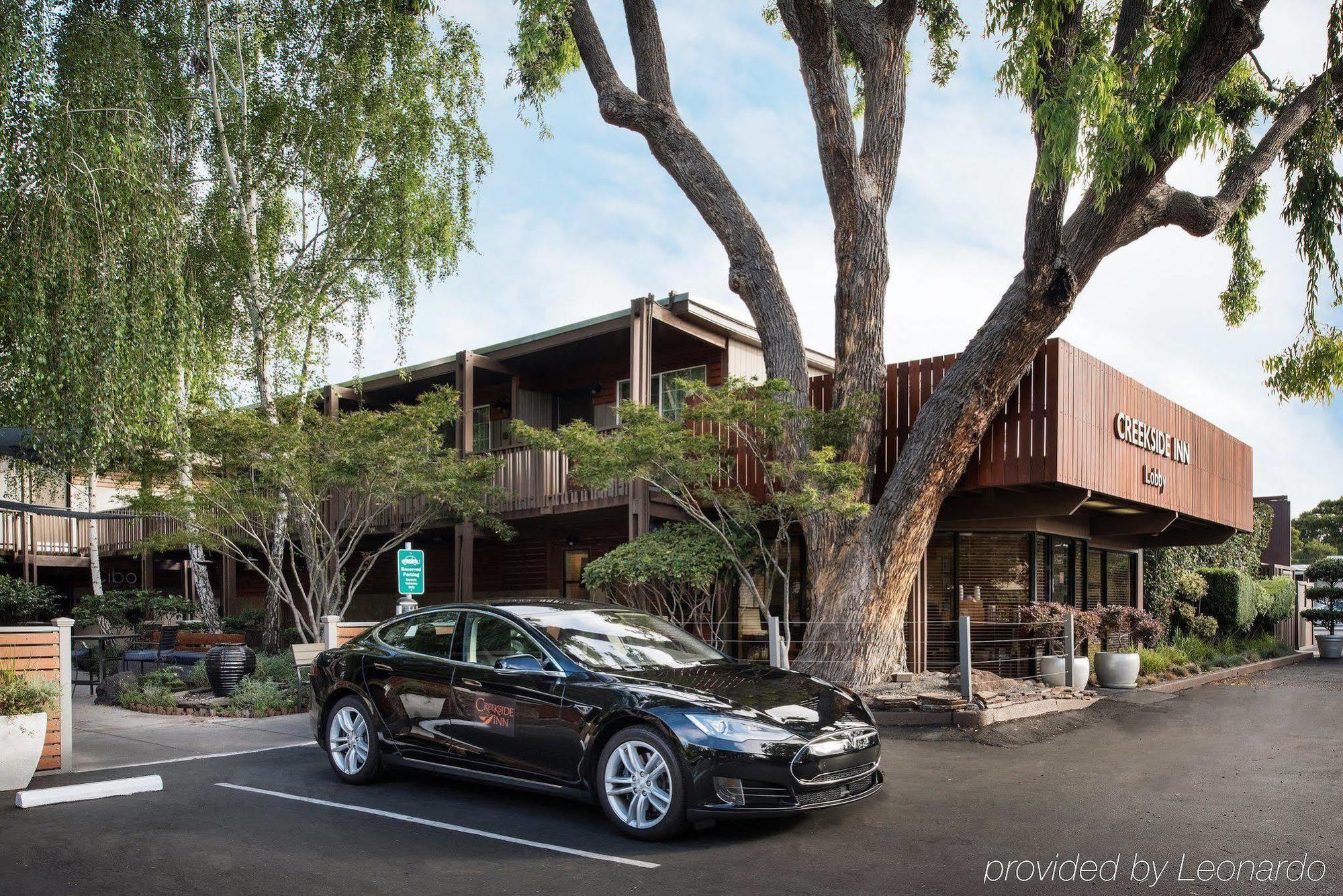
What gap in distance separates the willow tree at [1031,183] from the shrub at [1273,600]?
338 inches

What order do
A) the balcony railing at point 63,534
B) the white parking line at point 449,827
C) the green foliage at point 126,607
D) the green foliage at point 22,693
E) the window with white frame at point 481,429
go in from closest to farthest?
the white parking line at point 449,827, the green foliage at point 22,693, the green foliage at point 126,607, the window with white frame at point 481,429, the balcony railing at point 63,534

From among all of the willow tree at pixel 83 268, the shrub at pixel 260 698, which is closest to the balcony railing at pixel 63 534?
the shrub at pixel 260 698

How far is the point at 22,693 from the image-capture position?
8156mm

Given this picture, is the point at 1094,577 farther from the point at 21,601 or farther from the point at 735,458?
the point at 21,601

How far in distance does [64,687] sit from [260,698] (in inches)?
173

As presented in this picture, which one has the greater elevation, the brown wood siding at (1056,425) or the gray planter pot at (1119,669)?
the brown wood siding at (1056,425)

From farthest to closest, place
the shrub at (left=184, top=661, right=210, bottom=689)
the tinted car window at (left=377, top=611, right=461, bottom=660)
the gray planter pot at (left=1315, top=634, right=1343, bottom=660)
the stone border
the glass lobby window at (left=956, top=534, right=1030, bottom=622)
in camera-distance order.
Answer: the gray planter pot at (left=1315, top=634, right=1343, bottom=660) < the glass lobby window at (left=956, top=534, right=1030, bottom=622) < the shrub at (left=184, top=661, right=210, bottom=689) < the stone border < the tinted car window at (left=377, top=611, right=461, bottom=660)

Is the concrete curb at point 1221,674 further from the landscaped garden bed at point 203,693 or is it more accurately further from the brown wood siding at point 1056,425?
the landscaped garden bed at point 203,693

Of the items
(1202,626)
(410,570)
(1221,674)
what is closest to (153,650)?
(410,570)

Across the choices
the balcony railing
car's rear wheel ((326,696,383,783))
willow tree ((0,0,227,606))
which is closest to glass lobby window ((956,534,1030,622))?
car's rear wheel ((326,696,383,783))

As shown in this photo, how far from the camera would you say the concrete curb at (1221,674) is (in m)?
15.7

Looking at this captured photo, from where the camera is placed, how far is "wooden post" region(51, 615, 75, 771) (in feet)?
28.8

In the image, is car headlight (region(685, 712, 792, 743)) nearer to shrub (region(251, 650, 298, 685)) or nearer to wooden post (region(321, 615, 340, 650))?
wooden post (region(321, 615, 340, 650))

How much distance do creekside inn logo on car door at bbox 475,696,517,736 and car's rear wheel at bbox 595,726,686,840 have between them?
2.73 ft
